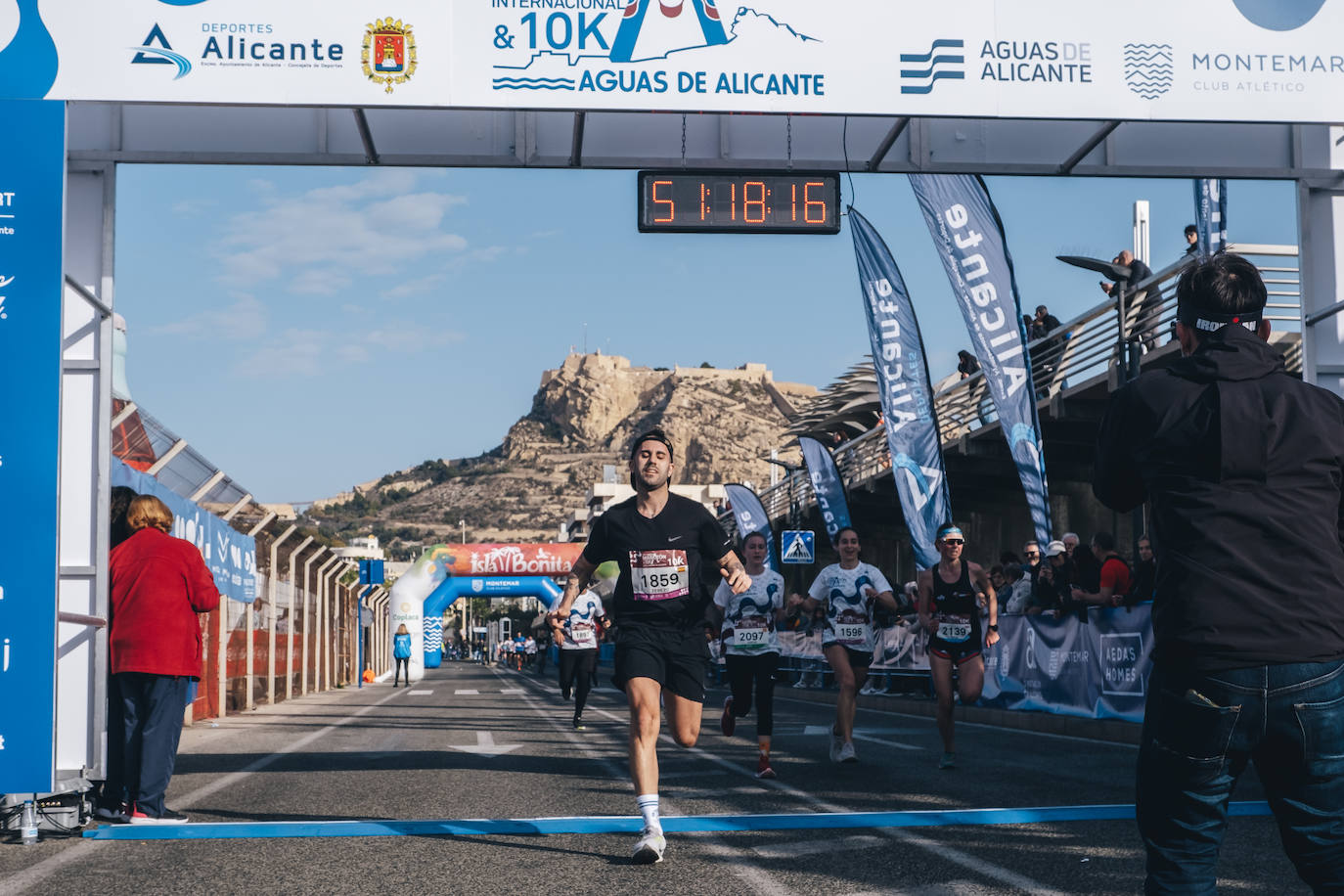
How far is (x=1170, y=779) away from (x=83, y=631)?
637 cm

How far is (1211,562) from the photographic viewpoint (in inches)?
131

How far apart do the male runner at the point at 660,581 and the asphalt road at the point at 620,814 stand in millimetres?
776

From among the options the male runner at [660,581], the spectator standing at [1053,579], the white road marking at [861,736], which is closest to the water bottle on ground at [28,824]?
the male runner at [660,581]

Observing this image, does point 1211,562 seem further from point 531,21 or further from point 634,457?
point 531,21

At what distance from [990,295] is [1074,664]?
4237mm

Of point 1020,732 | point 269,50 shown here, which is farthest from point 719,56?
point 1020,732

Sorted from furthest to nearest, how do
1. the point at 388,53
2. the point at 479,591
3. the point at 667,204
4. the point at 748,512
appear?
the point at 479,591 < the point at 748,512 < the point at 667,204 < the point at 388,53

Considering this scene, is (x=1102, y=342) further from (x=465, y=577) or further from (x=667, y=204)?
(x=465, y=577)

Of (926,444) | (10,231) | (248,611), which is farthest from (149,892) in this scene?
(248,611)

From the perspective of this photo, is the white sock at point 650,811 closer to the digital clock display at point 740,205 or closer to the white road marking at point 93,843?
the white road marking at point 93,843

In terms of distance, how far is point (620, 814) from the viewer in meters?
8.35

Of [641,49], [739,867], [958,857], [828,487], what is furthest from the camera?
[828,487]

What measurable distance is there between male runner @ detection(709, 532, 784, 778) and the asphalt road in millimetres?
608

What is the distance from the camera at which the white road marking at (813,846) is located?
662cm
